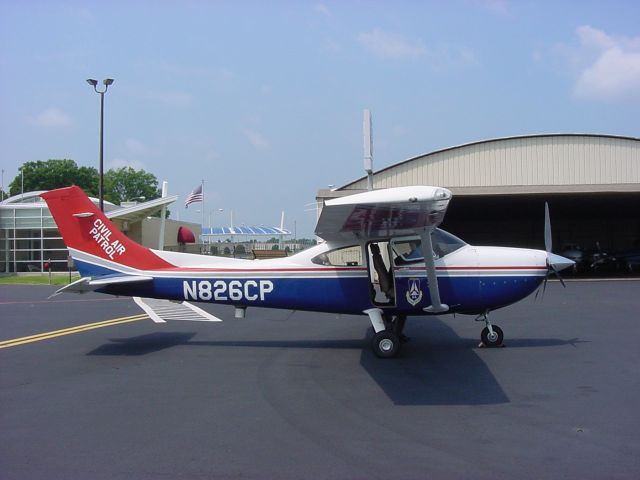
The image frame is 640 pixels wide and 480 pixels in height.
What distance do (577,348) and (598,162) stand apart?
61.7ft

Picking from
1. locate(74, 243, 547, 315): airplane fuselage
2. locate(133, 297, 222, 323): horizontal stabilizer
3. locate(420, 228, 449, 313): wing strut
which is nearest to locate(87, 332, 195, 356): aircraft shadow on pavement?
locate(74, 243, 547, 315): airplane fuselage

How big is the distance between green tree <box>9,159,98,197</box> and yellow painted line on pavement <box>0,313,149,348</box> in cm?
6710

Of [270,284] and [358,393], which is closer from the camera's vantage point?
[358,393]

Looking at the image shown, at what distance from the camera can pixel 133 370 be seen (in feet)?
26.7

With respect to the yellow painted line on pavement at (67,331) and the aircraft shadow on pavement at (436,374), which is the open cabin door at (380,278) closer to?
the aircraft shadow on pavement at (436,374)

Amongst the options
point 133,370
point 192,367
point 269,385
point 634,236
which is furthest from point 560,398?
point 634,236

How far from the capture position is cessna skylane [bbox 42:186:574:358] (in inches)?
350

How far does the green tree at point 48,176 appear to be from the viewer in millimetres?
75750

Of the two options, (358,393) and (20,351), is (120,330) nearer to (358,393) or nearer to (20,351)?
(20,351)

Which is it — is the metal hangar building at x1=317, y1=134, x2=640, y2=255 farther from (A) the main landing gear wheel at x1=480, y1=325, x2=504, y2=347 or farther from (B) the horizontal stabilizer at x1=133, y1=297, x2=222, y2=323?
(A) the main landing gear wheel at x1=480, y1=325, x2=504, y2=347

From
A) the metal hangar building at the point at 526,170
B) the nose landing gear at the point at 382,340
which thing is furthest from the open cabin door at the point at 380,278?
the metal hangar building at the point at 526,170

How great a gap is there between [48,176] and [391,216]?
7796 centimetres

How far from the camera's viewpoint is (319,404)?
6.26 meters

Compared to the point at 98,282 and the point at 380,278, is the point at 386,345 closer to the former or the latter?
the point at 380,278
